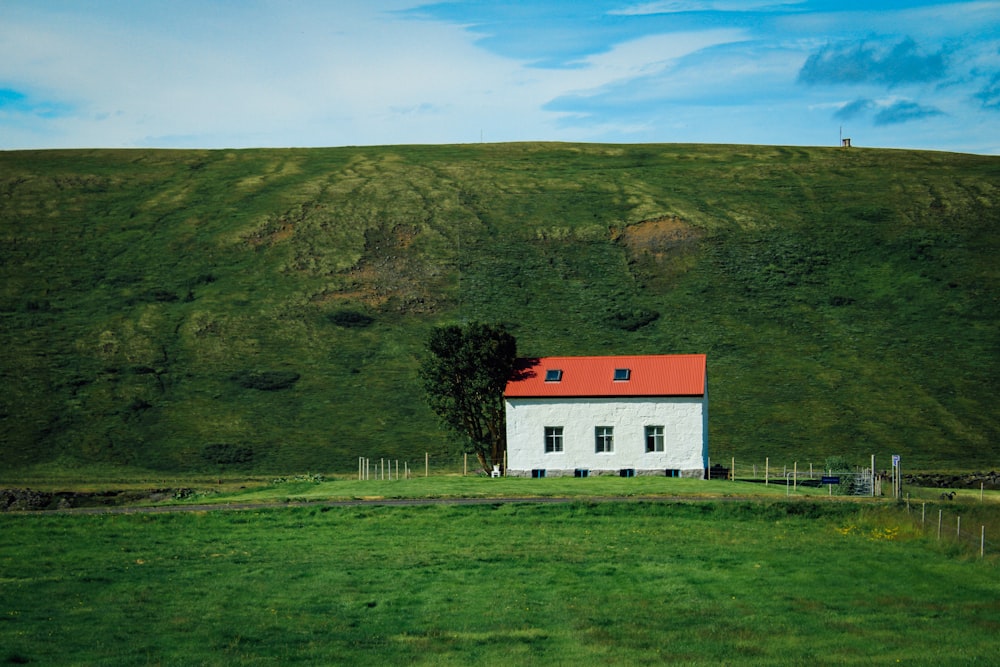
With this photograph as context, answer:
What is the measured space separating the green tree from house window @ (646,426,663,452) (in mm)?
9251

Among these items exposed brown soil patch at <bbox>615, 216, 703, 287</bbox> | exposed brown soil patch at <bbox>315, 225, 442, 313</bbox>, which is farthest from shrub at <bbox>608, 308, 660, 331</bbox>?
exposed brown soil patch at <bbox>315, 225, 442, 313</bbox>

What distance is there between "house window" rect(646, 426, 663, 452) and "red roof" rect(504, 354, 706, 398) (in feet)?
6.96

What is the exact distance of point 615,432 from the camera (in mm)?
68062

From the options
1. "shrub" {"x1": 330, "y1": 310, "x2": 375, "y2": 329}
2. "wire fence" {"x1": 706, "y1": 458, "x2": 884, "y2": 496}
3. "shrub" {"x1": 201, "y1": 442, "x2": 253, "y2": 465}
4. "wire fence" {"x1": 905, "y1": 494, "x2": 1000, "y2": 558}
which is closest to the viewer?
"wire fence" {"x1": 905, "y1": 494, "x2": 1000, "y2": 558}

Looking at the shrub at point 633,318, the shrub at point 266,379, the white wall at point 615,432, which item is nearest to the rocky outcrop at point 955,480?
the white wall at point 615,432

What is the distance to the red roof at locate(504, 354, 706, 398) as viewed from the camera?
67938 mm

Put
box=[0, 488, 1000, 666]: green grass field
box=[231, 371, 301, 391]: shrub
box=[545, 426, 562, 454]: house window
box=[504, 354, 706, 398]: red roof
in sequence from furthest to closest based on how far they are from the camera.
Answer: box=[231, 371, 301, 391]: shrub
box=[545, 426, 562, 454]: house window
box=[504, 354, 706, 398]: red roof
box=[0, 488, 1000, 666]: green grass field

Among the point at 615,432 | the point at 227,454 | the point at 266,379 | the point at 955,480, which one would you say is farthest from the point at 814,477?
the point at 266,379

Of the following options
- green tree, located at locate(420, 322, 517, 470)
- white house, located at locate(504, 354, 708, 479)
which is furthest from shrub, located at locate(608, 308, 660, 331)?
white house, located at locate(504, 354, 708, 479)

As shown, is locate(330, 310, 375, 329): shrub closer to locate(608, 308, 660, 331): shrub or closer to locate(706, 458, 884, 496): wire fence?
locate(608, 308, 660, 331): shrub

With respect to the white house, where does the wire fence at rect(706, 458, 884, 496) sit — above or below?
below

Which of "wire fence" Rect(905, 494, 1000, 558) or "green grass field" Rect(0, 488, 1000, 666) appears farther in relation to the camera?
"wire fence" Rect(905, 494, 1000, 558)

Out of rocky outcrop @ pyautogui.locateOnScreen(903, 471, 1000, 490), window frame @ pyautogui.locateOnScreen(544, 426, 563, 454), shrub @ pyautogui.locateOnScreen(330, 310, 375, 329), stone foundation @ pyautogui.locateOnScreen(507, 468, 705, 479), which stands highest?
shrub @ pyautogui.locateOnScreen(330, 310, 375, 329)

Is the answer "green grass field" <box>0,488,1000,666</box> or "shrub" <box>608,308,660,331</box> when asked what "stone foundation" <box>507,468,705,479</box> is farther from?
"shrub" <box>608,308,660,331</box>
